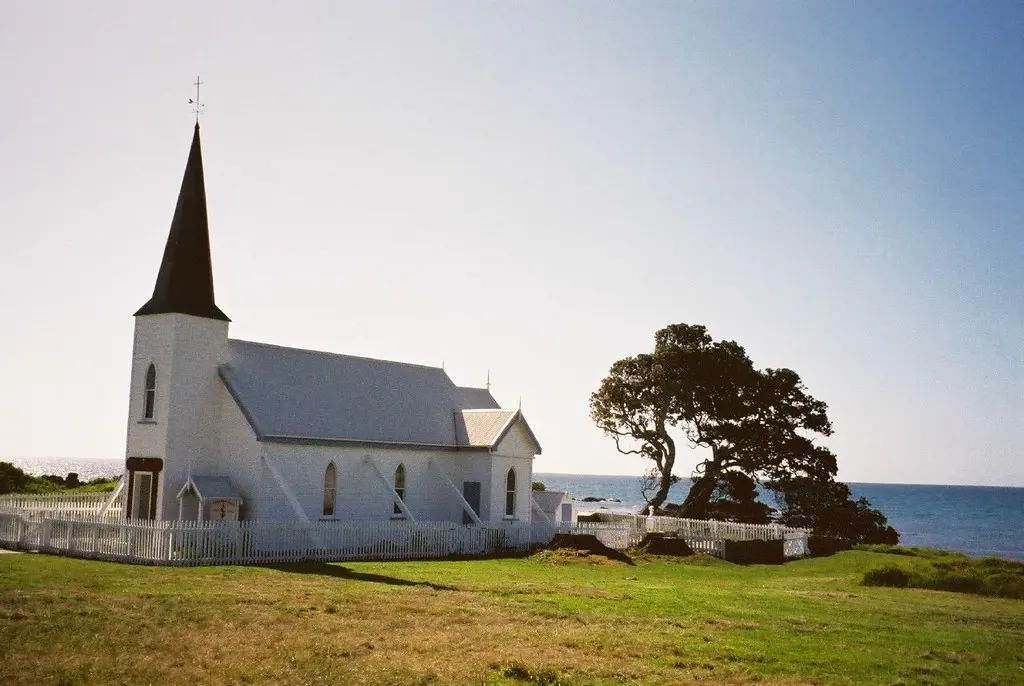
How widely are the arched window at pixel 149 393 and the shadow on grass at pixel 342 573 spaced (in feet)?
28.4

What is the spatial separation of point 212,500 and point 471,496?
1201 cm

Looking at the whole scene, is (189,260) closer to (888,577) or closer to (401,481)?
(401,481)

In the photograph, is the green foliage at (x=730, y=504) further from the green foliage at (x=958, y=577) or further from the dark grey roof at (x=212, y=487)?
the dark grey roof at (x=212, y=487)

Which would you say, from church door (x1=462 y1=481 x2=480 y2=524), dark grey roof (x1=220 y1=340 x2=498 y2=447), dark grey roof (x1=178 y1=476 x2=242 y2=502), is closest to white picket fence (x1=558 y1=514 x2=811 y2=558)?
church door (x1=462 y1=481 x2=480 y2=524)

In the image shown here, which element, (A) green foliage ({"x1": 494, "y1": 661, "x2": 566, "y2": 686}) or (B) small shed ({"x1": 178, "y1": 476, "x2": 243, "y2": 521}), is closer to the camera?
(A) green foliage ({"x1": 494, "y1": 661, "x2": 566, "y2": 686})

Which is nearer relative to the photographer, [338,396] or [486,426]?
[338,396]

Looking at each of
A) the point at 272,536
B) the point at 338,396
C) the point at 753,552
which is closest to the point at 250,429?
the point at 272,536

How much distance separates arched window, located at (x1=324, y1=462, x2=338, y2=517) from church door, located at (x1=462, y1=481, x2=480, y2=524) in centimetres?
675

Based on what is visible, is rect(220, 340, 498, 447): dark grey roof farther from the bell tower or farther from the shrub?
the shrub

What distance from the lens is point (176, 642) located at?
14273 mm

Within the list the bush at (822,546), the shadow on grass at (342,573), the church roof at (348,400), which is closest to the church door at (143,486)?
the church roof at (348,400)

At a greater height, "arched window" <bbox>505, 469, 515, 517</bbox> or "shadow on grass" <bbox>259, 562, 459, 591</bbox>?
"arched window" <bbox>505, 469, 515, 517</bbox>

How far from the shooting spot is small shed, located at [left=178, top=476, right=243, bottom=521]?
31.7 m

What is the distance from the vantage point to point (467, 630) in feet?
53.1
